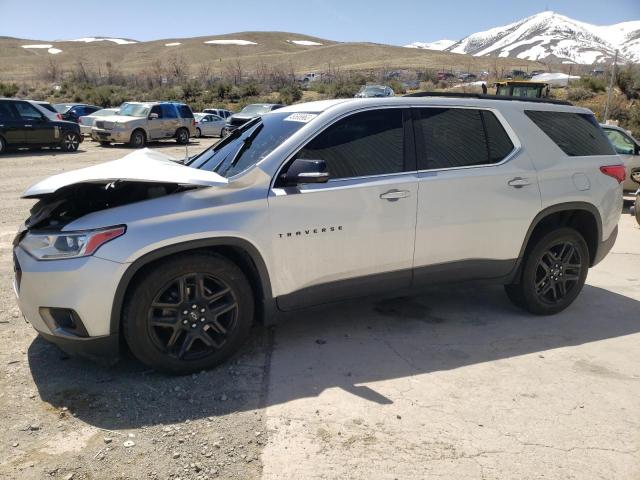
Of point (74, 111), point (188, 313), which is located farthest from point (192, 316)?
point (74, 111)

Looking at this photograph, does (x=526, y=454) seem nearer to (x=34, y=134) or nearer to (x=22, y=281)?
(x=22, y=281)

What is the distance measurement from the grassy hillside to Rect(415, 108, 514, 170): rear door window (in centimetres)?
9463

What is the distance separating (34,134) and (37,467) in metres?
17.3

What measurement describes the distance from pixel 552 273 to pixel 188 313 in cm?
315

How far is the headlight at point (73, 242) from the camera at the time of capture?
3.22 metres

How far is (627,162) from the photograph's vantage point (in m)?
10.5

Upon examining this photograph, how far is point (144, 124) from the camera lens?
824 inches

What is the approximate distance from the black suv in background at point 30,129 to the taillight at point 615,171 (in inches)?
675

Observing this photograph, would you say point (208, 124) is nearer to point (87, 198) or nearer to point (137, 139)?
point (137, 139)

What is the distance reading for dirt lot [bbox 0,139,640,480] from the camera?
2.80 m

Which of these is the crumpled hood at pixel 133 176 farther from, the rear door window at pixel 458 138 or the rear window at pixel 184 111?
the rear window at pixel 184 111

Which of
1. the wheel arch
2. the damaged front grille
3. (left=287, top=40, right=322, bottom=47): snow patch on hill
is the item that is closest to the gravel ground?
the damaged front grille

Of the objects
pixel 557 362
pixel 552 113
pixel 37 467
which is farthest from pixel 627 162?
pixel 37 467

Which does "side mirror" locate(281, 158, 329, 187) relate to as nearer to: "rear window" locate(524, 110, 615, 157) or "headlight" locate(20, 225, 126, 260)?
"headlight" locate(20, 225, 126, 260)
